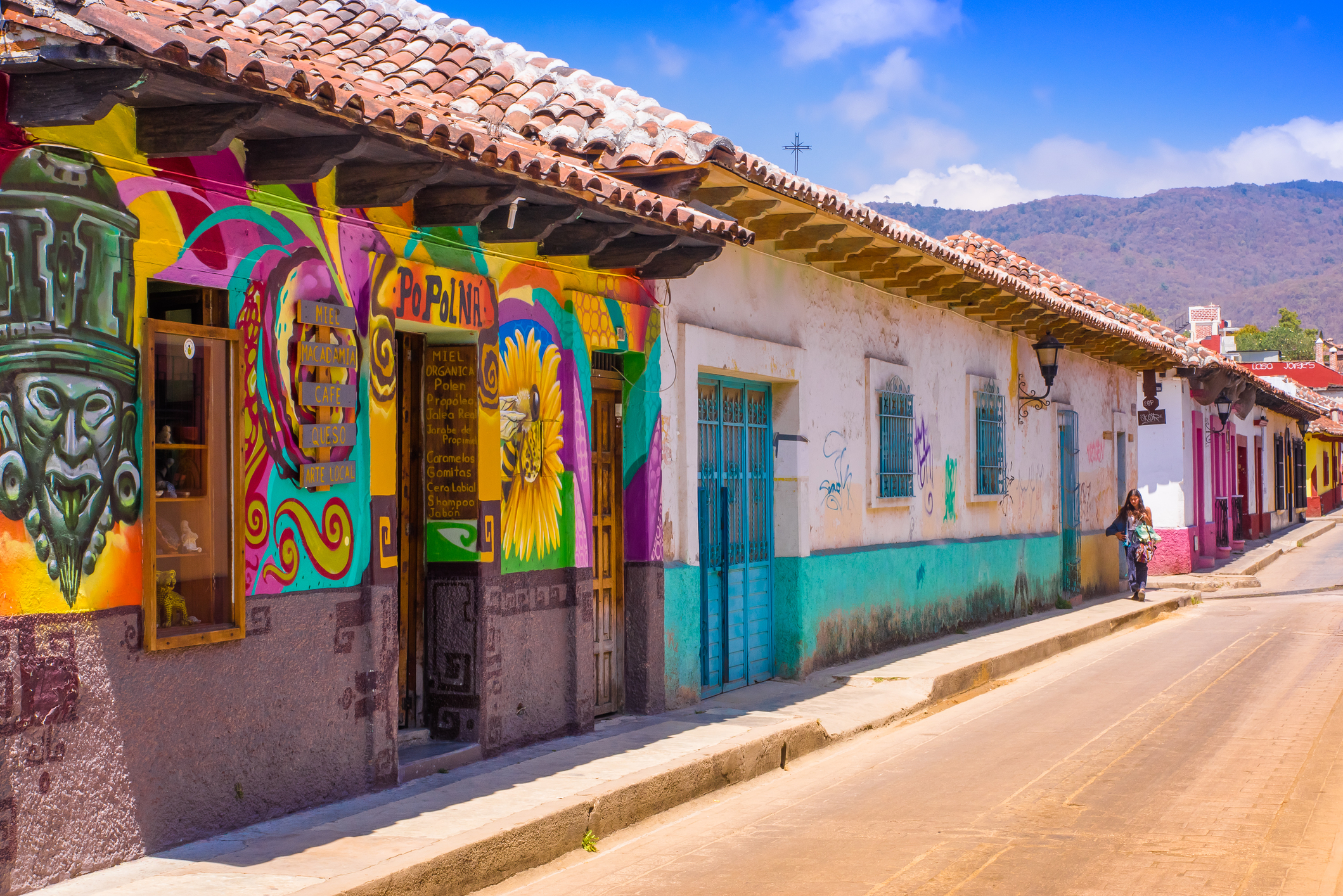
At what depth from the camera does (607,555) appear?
9.23m

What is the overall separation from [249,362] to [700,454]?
475cm

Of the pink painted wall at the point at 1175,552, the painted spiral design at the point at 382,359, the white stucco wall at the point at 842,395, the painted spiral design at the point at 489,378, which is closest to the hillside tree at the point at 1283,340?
the pink painted wall at the point at 1175,552

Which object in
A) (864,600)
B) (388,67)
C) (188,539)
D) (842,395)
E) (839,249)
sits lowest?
(864,600)

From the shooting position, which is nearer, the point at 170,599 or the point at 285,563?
the point at 170,599

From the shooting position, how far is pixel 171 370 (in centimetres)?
572

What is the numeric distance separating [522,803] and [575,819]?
0.28m

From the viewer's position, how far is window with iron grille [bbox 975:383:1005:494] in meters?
15.6

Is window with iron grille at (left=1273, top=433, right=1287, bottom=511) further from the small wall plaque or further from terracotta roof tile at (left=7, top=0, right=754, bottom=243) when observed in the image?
the small wall plaque

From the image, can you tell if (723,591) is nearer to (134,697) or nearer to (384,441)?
(384,441)

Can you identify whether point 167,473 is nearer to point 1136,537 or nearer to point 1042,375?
point 1042,375

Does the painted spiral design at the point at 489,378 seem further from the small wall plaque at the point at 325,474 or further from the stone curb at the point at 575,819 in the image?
the stone curb at the point at 575,819

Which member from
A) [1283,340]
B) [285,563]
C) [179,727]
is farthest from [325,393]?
[1283,340]

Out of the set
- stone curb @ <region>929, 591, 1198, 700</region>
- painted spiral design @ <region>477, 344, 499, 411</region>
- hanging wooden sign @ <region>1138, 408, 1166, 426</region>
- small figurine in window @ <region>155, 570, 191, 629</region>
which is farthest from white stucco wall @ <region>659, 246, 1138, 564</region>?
hanging wooden sign @ <region>1138, 408, 1166, 426</region>

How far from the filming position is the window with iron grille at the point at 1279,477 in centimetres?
4062
